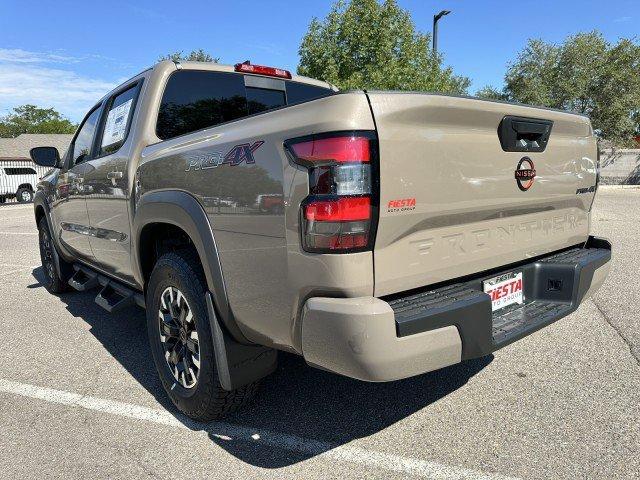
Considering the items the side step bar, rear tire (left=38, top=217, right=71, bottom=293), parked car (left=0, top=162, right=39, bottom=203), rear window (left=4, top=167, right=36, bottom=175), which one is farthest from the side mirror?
rear window (left=4, top=167, right=36, bottom=175)

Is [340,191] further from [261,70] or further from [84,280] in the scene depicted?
[84,280]

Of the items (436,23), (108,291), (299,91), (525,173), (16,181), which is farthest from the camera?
(16,181)

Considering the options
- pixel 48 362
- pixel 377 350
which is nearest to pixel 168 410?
pixel 48 362

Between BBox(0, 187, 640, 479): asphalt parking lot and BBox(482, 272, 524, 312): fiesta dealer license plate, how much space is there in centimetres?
65

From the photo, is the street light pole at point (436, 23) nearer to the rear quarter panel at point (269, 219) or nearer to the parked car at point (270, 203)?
the rear quarter panel at point (269, 219)

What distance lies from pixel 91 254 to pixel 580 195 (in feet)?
12.3

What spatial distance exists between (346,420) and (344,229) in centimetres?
134

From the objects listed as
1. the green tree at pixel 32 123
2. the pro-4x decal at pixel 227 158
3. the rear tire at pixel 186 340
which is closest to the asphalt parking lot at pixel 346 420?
the rear tire at pixel 186 340

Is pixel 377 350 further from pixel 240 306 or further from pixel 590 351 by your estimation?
pixel 590 351

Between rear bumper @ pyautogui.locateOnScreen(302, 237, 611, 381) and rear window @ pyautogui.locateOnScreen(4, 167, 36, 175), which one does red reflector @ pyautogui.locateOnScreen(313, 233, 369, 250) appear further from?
rear window @ pyautogui.locateOnScreen(4, 167, 36, 175)

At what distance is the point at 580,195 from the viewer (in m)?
2.92

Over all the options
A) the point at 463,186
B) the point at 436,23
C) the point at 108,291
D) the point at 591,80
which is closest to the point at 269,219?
the point at 463,186

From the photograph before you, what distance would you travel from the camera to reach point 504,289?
2.46 metres

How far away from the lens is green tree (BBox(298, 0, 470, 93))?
762 inches
